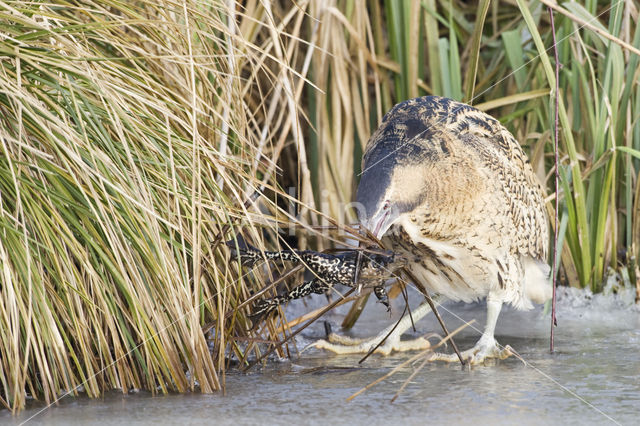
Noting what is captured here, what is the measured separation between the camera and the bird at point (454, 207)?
3.59 meters

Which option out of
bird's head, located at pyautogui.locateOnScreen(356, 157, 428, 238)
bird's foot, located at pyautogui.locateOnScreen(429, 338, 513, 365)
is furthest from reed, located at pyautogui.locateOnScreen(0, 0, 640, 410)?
bird's foot, located at pyautogui.locateOnScreen(429, 338, 513, 365)

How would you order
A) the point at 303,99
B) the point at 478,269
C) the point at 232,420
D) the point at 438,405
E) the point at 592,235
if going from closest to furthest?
1. the point at 232,420
2. the point at 438,405
3. the point at 478,269
4. the point at 592,235
5. the point at 303,99

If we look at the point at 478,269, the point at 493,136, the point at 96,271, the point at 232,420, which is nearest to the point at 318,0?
the point at 493,136

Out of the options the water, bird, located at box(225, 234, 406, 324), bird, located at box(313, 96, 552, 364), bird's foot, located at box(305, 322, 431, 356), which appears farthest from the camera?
bird's foot, located at box(305, 322, 431, 356)

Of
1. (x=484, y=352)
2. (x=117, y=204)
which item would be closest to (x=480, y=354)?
(x=484, y=352)

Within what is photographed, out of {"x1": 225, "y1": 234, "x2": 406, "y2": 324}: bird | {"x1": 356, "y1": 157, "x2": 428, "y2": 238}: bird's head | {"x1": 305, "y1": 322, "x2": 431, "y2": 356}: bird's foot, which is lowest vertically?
{"x1": 305, "y1": 322, "x2": 431, "y2": 356}: bird's foot

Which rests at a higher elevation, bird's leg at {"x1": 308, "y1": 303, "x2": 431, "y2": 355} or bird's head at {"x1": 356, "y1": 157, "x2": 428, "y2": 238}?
bird's head at {"x1": 356, "y1": 157, "x2": 428, "y2": 238}

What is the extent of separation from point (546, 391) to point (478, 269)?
94 cm

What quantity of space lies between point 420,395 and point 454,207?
3.35 feet

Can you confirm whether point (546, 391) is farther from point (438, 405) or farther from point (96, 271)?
point (96, 271)

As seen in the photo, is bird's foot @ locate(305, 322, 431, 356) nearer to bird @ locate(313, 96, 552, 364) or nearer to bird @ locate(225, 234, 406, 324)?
bird @ locate(313, 96, 552, 364)

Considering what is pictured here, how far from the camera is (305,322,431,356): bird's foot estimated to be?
12.6 ft

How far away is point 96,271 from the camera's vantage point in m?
2.93

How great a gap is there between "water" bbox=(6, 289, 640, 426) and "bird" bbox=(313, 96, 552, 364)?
23 cm
